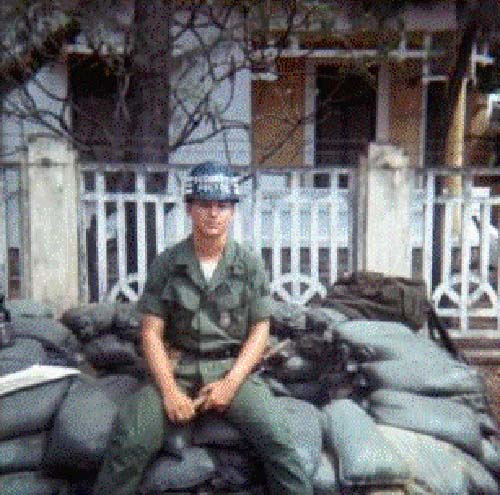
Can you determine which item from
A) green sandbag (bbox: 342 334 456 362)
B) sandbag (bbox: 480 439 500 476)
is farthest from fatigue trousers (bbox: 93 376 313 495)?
green sandbag (bbox: 342 334 456 362)

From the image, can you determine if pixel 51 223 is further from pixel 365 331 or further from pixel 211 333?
pixel 211 333

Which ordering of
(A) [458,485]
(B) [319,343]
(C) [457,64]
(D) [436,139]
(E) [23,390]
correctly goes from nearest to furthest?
(A) [458,485]
(E) [23,390]
(B) [319,343]
(C) [457,64]
(D) [436,139]

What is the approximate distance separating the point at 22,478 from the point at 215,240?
4.06ft

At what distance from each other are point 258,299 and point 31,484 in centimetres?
117

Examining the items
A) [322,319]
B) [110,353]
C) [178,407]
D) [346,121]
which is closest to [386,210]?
[322,319]

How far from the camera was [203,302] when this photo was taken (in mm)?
3492

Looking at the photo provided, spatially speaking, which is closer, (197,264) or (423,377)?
(197,264)

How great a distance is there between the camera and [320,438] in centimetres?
344

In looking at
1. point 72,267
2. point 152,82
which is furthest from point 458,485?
point 152,82

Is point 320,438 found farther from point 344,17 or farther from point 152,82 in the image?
point 344,17

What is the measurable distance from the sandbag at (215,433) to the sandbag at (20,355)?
1115 mm

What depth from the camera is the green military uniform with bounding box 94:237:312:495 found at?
127 inches

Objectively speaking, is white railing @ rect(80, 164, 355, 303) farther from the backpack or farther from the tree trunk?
the backpack

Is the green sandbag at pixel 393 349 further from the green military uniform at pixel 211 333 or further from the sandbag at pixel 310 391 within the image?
the green military uniform at pixel 211 333
